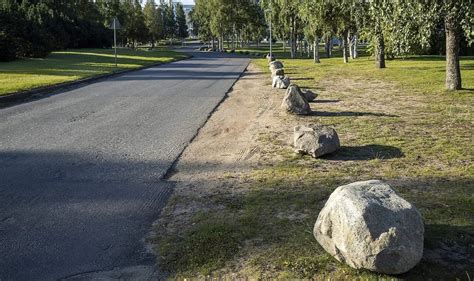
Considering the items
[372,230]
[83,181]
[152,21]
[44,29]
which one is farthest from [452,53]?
[152,21]

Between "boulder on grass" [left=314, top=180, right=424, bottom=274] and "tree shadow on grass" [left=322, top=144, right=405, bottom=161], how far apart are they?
10.9 feet

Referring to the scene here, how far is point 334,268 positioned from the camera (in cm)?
375

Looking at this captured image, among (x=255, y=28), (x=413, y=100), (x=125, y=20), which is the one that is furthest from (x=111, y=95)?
(x=125, y=20)

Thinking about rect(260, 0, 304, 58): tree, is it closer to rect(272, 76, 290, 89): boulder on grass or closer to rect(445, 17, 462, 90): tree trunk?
rect(272, 76, 290, 89): boulder on grass

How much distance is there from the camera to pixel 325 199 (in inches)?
206

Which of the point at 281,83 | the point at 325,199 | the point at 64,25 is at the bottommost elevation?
the point at 325,199

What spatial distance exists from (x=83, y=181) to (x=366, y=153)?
13.3 feet

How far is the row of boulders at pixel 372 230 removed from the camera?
11.5ft

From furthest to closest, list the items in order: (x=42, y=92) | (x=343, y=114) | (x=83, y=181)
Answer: (x=42, y=92) < (x=343, y=114) < (x=83, y=181)

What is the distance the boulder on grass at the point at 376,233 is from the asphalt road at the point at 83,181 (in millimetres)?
1568

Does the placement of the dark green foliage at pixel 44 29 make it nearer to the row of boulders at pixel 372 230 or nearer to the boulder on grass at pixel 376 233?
the row of boulders at pixel 372 230

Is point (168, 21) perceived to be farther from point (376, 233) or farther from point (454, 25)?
point (376, 233)

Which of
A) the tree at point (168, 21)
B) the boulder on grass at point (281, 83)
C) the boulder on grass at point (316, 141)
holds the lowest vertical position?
the boulder on grass at point (316, 141)

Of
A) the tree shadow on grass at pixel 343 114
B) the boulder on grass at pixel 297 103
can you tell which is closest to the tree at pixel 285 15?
the tree shadow on grass at pixel 343 114
